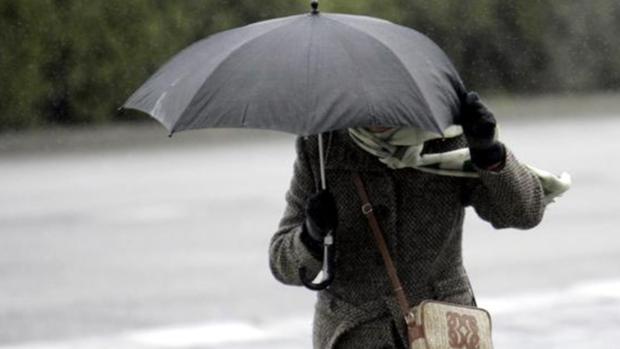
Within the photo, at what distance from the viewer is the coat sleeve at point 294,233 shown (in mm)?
3646

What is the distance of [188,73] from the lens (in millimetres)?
3654

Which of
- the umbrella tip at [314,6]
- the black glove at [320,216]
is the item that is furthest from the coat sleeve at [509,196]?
the umbrella tip at [314,6]

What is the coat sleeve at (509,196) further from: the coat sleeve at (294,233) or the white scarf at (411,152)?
the coat sleeve at (294,233)

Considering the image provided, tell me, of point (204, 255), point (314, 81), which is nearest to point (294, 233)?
point (314, 81)

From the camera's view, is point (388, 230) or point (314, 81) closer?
point (314, 81)

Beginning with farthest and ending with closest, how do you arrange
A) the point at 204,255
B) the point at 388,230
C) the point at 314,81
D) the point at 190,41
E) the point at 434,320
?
1. the point at 190,41
2. the point at 204,255
3. the point at 388,230
4. the point at 434,320
5. the point at 314,81

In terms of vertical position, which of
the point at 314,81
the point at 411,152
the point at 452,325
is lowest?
the point at 452,325

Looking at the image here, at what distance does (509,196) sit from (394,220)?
0.90 feet

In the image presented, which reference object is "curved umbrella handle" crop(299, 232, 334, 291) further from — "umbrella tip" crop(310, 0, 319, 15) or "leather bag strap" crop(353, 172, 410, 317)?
"umbrella tip" crop(310, 0, 319, 15)

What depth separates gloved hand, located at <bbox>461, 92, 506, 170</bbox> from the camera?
11.4 feet

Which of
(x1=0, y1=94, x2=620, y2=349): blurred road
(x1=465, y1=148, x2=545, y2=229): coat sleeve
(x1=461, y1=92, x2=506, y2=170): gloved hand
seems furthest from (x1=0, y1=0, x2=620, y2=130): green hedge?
(x1=461, y1=92, x2=506, y2=170): gloved hand

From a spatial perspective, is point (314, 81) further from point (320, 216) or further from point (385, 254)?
point (385, 254)

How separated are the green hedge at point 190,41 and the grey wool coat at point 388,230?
1575 centimetres

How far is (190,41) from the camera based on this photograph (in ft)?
65.6
